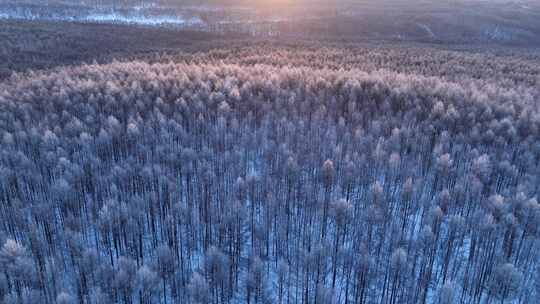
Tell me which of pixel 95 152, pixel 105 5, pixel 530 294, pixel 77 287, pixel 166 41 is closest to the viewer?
pixel 77 287

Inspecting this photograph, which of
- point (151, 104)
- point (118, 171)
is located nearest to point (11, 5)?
point (151, 104)

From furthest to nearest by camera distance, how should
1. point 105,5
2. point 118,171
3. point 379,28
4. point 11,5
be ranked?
point 105,5
point 11,5
point 379,28
point 118,171

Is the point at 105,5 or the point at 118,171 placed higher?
the point at 105,5

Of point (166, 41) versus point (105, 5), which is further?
point (105, 5)

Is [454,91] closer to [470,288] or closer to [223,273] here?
[470,288]

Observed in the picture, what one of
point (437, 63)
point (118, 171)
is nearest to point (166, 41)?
point (437, 63)

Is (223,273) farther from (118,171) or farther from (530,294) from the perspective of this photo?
(530,294)

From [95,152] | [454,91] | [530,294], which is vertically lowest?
[530,294]
